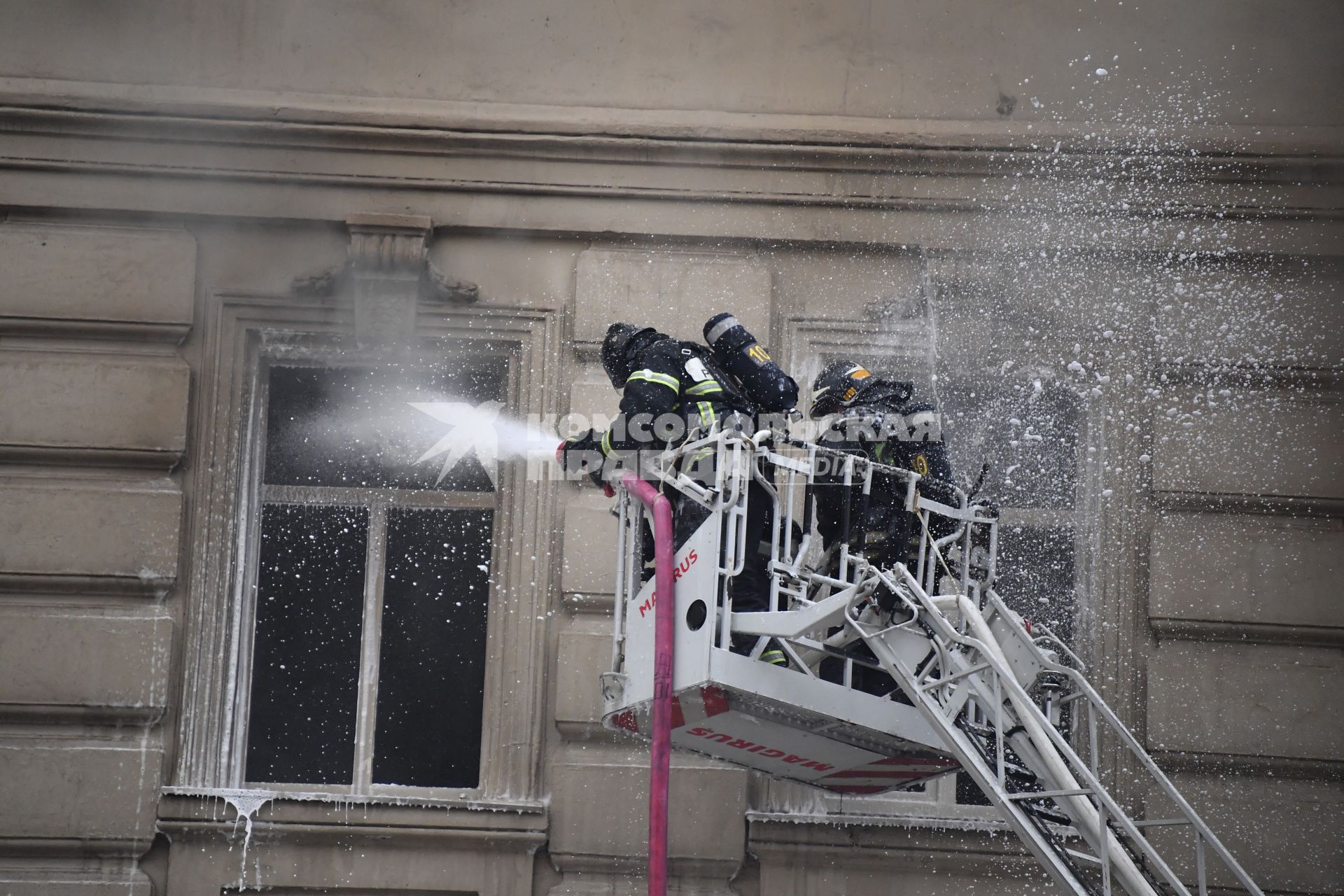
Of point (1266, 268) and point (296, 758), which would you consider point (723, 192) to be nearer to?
point (1266, 268)

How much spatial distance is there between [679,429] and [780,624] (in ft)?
3.06

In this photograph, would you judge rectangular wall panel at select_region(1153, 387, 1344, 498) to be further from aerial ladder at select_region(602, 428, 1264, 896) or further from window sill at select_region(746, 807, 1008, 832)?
window sill at select_region(746, 807, 1008, 832)

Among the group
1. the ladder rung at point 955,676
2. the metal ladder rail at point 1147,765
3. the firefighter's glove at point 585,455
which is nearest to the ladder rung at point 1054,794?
the metal ladder rail at point 1147,765

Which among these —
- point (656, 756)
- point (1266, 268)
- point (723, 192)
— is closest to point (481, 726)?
point (656, 756)

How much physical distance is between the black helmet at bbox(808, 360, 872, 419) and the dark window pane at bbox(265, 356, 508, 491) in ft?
6.93

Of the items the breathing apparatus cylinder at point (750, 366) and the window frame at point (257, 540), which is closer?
the breathing apparatus cylinder at point (750, 366)

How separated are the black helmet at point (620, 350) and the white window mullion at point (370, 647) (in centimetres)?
191

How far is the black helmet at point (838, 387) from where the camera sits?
6.10 metres

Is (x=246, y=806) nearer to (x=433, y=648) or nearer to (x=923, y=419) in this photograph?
(x=433, y=648)

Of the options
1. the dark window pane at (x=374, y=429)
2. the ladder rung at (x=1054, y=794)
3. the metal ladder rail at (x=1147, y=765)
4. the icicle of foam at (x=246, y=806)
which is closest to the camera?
the ladder rung at (x=1054, y=794)

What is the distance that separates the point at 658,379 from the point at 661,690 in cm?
127

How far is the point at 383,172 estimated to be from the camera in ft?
25.0

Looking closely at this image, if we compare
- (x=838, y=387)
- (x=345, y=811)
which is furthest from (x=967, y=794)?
(x=345, y=811)

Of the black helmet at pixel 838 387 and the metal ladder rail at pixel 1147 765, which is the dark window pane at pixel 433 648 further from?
the metal ladder rail at pixel 1147 765
